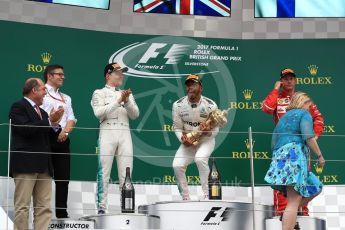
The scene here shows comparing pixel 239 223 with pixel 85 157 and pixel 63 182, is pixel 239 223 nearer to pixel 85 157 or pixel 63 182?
pixel 63 182

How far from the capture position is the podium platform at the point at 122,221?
684 cm

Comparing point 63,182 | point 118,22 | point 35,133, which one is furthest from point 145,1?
point 35,133

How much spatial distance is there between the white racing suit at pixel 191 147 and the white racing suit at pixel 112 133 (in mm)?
420

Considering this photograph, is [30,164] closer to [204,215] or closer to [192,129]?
[204,215]

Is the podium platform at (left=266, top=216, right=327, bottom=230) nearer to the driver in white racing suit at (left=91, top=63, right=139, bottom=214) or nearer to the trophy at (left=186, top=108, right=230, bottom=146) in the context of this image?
the trophy at (left=186, top=108, right=230, bottom=146)

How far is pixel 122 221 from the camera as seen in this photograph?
6.84m

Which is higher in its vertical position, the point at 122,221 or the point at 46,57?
the point at 46,57

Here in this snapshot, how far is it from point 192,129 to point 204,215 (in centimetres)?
153

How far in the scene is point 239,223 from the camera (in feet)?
23.4

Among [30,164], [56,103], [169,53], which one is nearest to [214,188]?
[30,164]

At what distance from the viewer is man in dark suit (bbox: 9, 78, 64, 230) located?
680 cm

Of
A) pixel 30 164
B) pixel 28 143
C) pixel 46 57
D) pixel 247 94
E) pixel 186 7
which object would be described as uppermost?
pixel 186 7

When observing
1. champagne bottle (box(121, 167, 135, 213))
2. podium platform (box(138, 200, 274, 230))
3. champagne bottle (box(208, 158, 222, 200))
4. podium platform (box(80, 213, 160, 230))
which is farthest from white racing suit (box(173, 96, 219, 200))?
podium platform (box(80, 213, 160, 230))

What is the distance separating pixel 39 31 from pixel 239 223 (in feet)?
11.6
